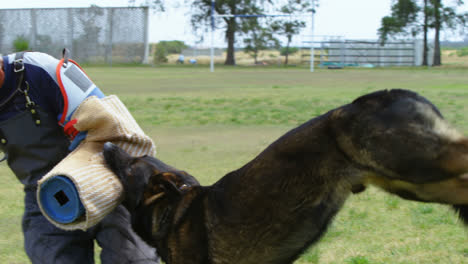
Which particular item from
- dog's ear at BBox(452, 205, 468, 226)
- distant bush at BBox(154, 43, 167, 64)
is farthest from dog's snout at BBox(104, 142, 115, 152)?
distant bush at BBox(154, 43, 167, 64)

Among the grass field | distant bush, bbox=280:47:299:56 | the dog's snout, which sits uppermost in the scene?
distant bush, bbox=280:47:299:56

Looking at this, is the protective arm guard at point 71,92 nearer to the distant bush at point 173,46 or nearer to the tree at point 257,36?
the tree at point 257,36

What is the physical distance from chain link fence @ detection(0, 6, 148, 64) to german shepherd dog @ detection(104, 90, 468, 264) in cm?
4238

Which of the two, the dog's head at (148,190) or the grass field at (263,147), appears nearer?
the dog's head at (148,190)

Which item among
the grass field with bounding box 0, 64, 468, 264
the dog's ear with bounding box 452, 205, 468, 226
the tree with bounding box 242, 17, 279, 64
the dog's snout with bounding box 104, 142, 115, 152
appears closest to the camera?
the dog's ear with bounding box 452, 205, 468, 226

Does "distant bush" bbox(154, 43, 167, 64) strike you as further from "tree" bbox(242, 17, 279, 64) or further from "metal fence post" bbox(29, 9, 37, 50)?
"metal fence post" bbox(29, 9, 37, 50)

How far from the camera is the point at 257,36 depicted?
155ft

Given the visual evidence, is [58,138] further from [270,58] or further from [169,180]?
[270,58]

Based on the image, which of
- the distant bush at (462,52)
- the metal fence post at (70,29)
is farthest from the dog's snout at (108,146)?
the distant bush at (462,52)

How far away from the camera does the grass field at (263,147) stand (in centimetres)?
415

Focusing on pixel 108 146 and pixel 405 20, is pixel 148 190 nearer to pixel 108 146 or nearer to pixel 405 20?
pixel 108 146

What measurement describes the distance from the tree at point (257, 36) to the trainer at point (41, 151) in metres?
44.2

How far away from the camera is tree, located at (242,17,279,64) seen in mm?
46812

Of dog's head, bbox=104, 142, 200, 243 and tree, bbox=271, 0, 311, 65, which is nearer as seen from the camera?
dog's head, bbox=104, 142, 200, 243
